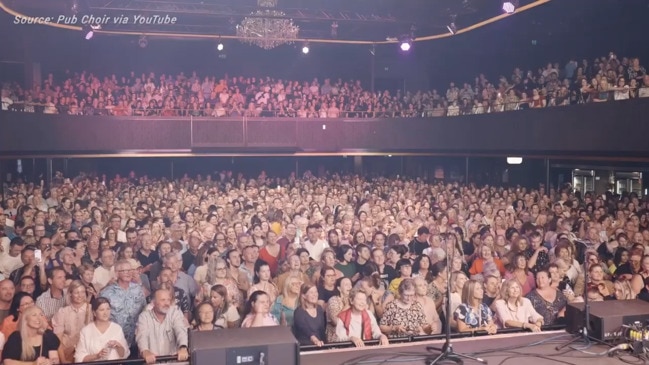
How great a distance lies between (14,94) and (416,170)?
12.4m

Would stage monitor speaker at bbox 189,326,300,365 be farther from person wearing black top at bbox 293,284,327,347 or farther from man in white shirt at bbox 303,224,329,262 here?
man in white shirt at bbox 303,224,329,262

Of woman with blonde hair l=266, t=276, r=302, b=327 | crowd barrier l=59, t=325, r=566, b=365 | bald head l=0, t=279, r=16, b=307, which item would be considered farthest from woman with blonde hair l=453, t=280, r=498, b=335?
bald head l=0, t=279, r=16, b=307

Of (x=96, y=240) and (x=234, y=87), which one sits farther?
(x=234, y=87)

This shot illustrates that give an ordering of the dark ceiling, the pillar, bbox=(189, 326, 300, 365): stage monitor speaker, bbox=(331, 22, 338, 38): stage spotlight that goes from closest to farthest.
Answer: bbox=(189, 326, 300, 365): stage monitor speaker, the dark ceiling, bbox=(331, 22, 338, 38): stage spotlight, the pillar

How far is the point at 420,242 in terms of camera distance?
26.8 feet

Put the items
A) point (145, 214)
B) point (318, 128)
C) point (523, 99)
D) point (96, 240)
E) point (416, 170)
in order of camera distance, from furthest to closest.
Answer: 1. point (416, 170)
2. point (318, 128)
3. point (523, 99)
4. point (145, 214)
5. point (96, 240)

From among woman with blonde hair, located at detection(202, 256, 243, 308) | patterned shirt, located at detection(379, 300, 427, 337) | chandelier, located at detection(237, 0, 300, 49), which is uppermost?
chandelier, located at detection(237, 0, 300, 49)

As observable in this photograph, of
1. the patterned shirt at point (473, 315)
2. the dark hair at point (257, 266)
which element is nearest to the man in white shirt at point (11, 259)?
the dark hair at point (257, 266)

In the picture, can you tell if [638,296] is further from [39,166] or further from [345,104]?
[39,166]

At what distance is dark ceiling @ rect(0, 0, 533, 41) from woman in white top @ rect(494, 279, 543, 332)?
32.4 ft

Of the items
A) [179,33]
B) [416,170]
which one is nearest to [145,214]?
[179,33]

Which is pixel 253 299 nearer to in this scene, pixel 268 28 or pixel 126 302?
pixel 126 302

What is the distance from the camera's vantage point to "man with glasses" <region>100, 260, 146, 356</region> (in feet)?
16.7

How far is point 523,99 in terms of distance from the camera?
14.3 meters
